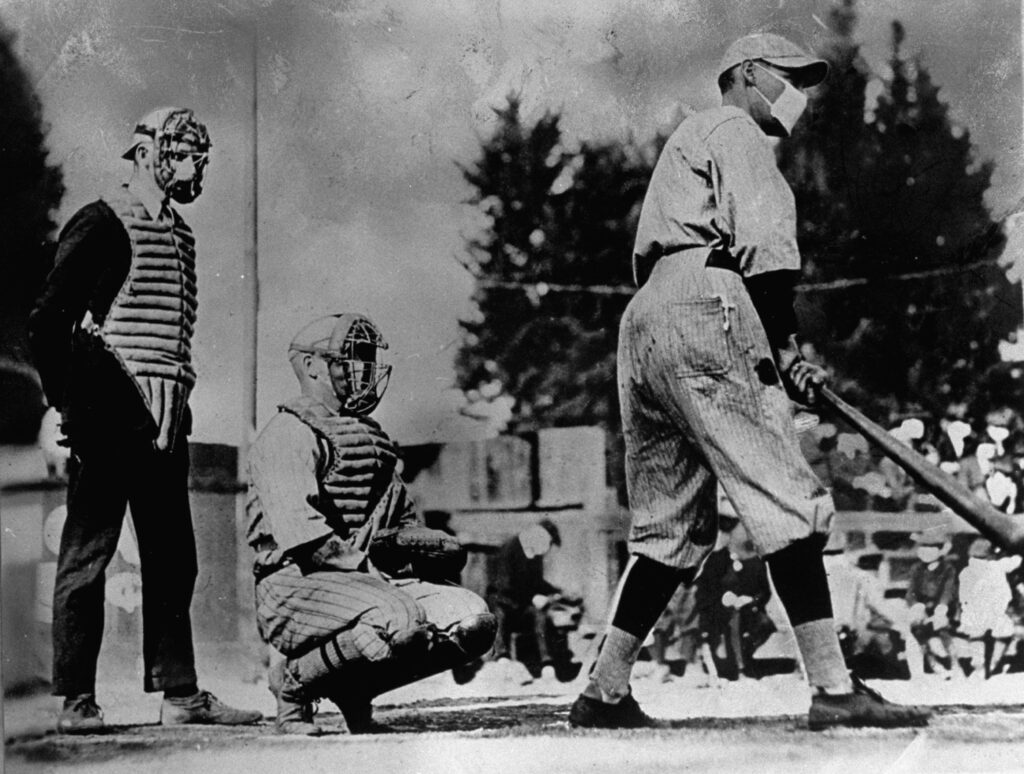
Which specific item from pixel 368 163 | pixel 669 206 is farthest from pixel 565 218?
pixel 368 163

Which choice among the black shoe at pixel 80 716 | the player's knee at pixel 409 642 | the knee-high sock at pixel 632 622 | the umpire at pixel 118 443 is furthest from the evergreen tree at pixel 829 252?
the black shoe at pixel 80 716

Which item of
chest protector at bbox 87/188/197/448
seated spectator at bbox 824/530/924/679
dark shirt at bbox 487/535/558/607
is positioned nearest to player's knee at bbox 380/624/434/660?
dark shirt at bbox 487/535/558/607

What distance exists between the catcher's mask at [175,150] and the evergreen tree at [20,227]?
34 cm

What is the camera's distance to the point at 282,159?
4.98 m

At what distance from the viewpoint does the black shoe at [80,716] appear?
15.7 feet

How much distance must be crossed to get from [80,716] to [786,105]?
11.2 ft

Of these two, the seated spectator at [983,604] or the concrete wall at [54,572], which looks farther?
the seated spectator at [983,604]

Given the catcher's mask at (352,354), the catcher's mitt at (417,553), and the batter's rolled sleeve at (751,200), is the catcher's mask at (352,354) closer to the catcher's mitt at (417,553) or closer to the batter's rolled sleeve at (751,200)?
the catcher's mitt at (417,553)

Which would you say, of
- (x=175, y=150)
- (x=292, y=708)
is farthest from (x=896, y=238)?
(x=292, y=708)

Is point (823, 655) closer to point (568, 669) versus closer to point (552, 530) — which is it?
point (568, 669)

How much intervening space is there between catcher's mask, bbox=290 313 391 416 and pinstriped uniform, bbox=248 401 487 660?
0.13 m

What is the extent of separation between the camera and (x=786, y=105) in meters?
4.99

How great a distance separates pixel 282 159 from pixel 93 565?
164 centimetres

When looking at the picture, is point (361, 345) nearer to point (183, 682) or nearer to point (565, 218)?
point (565, 218)
